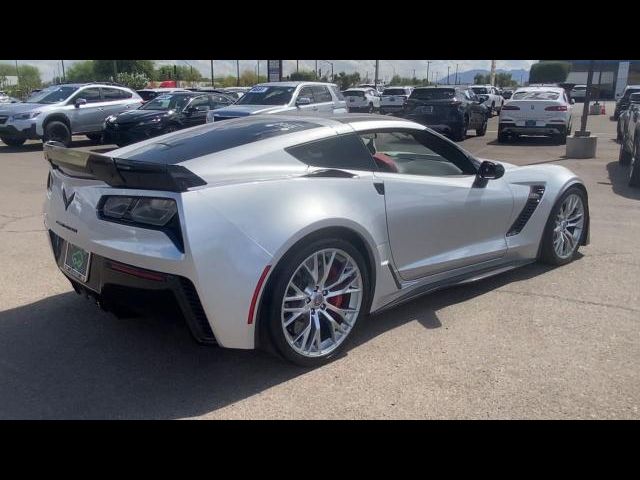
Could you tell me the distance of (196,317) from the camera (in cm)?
295

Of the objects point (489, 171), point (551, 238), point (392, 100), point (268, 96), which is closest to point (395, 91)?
point (392, 100)

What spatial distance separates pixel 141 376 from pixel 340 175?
1.69 m

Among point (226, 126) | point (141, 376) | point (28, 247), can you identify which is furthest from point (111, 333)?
point (28, 247)

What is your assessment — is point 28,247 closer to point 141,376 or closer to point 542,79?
point 141,376

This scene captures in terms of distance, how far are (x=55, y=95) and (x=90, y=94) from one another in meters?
0.91

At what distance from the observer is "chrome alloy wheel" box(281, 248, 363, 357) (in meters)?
3.29

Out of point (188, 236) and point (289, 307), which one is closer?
point (188, 236)

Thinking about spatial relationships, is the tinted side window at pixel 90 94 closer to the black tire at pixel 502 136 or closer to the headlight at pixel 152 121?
the headlight at pixel 152 121

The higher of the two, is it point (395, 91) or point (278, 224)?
point (395, 91)

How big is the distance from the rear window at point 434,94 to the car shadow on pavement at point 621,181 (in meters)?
5.72

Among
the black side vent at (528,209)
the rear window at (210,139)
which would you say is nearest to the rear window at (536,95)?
the black side vent at (528,209)

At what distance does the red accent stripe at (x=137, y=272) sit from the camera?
9.57 ft

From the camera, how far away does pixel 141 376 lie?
10.9ft

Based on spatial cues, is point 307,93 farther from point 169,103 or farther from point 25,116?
point 25,116
